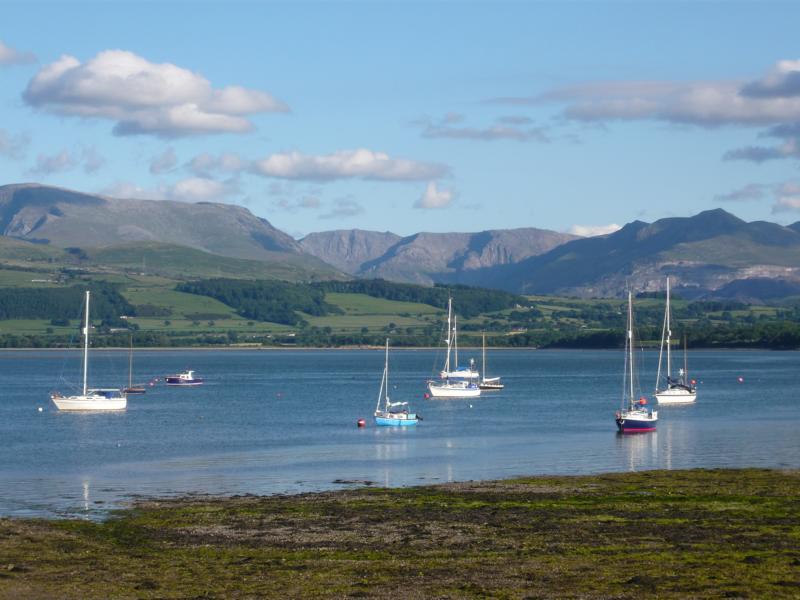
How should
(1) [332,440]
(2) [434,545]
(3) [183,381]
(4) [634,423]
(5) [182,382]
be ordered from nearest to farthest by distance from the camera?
(2) [434,545] < (1) [332,440] < (4) [634,423] < (3) [183,381] < (5) [182,382]

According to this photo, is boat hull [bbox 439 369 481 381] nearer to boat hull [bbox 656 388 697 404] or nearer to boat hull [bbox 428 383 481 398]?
boat hull [bbox 428 383 481 398]

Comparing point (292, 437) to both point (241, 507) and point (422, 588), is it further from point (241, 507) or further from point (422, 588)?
point (422, 588)

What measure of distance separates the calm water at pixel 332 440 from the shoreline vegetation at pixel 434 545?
6.26 meters

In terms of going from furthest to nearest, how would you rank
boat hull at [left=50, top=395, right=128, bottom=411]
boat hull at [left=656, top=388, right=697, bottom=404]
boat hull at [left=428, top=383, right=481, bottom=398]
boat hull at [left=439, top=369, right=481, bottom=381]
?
boat hull at [left=439, top=369, right=481, bottom=381] < boat hull at [left=428, top=383, right=481, bottom=398] < boat hull at [left=656, top=388, right=697, bottom=404] < boat hull at [left=50, top=395, right=128, bottom=411]

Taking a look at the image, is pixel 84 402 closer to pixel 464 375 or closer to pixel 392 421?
pixel 392 421

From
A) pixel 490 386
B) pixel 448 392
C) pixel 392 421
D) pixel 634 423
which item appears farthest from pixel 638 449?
pixel 490 386

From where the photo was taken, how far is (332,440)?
242ft

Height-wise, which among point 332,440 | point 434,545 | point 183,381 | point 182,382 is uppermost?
point 434,545

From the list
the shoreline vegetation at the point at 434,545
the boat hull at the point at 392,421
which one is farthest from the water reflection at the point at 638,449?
the boat hull at the point at 392,421

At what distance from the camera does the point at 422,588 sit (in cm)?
2703

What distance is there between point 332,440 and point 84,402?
3203 cm

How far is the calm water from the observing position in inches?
2078

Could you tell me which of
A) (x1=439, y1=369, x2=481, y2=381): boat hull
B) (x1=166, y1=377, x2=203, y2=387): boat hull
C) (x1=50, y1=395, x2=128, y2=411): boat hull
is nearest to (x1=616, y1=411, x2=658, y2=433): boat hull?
(x1=50, y1=395, x2=128, y2=411): boat hull

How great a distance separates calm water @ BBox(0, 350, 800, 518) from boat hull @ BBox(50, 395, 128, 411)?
129 centimetres
